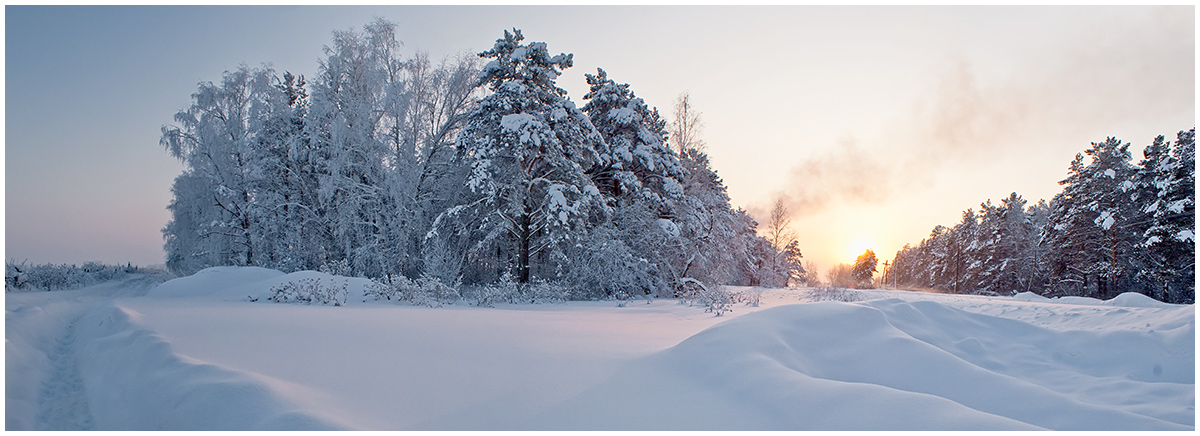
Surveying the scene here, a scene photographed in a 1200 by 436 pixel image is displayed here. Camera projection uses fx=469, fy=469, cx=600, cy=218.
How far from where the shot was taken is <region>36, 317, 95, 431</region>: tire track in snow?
3139 mm

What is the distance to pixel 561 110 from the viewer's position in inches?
587

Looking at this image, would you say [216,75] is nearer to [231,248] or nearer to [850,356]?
[231,248]

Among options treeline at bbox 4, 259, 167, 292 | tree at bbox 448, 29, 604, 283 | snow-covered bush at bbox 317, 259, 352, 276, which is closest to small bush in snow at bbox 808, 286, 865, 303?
tree at bbox 448, 29, 604, 283

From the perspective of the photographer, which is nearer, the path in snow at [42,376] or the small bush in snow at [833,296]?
the path in snow at [42,376]

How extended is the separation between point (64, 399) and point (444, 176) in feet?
49.4

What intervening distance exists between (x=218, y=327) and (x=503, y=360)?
3978mm

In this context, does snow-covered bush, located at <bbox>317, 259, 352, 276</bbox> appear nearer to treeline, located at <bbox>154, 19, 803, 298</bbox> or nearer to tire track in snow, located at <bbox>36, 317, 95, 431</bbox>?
treeline, located at <bbox>154, 19, 803, 298</bbox>

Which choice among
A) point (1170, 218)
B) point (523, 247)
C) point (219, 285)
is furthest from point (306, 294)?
point (1170, 218)

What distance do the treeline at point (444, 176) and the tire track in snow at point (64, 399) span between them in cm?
845

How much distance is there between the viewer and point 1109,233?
22.0 meters

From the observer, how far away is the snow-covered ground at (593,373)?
2.98 metres

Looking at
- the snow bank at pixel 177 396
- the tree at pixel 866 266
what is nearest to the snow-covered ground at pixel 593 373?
the snow bank at pixel 177 396

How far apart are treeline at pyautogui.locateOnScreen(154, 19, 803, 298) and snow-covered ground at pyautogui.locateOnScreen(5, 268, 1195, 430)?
7.50 metres

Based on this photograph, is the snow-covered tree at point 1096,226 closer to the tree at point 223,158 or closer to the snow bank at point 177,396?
the snow bank at point 177,396
